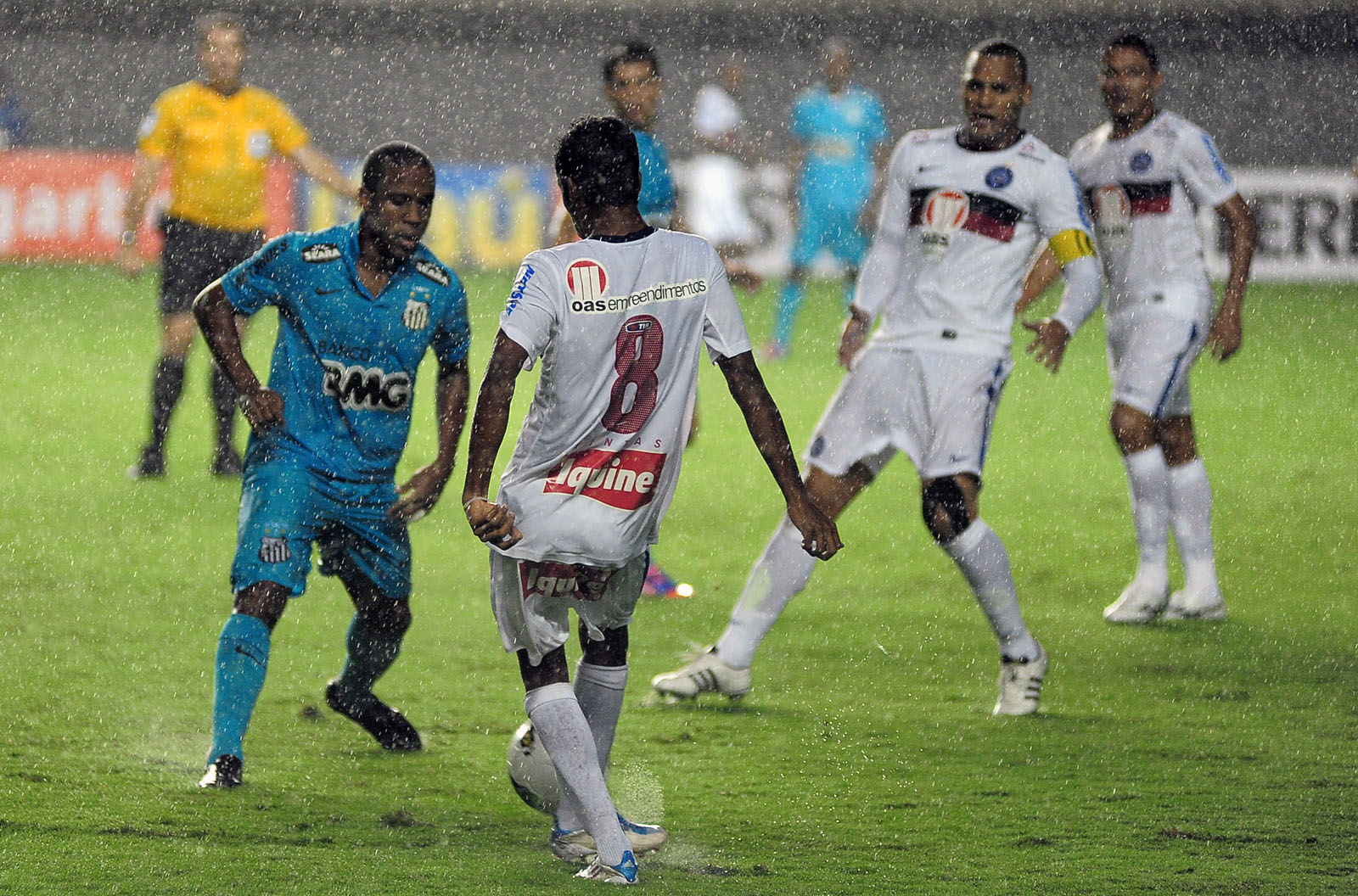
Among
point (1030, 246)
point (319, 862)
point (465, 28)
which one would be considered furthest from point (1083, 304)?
point (465, 28)

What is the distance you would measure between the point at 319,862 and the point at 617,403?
1222mm

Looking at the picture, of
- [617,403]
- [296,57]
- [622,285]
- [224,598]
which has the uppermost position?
[296,57]

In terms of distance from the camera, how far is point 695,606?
7246 mm

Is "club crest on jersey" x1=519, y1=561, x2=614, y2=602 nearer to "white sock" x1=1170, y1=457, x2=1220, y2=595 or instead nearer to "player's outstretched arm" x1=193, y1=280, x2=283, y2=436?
"player's outstretched arm" x1=193, y1=280, x2=283, y2=436

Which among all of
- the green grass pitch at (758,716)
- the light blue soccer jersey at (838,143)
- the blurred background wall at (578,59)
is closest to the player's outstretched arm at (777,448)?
the green grass pitch at (758,716)

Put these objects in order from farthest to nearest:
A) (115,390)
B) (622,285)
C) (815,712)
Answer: (115,390) < (815,712) < (622,285)

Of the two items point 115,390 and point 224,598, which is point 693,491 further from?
point 115,390

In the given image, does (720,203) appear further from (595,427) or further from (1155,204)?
(595,427)

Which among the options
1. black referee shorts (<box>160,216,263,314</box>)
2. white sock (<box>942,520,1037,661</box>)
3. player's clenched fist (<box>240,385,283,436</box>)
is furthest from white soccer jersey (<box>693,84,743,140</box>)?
player's clenched fist (<box>240,385,283,436</box>)

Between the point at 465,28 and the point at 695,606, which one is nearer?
the point at 695,606

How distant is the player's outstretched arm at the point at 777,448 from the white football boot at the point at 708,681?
166cm

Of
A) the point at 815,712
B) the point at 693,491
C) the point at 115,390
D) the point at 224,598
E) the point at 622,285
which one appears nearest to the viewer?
the point at 622,285

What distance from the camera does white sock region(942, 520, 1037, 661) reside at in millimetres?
5824

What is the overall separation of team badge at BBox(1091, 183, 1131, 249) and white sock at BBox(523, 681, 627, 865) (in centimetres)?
389
